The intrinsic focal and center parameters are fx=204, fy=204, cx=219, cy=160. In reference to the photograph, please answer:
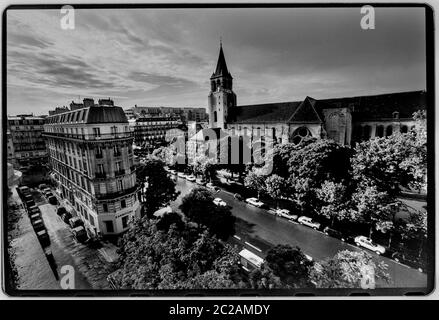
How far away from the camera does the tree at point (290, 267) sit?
10.5ft

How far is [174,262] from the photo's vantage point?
3.33 m

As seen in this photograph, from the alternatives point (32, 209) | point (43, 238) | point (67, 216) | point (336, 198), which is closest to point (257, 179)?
point (336, 198)

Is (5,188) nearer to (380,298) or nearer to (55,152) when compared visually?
(55,152)

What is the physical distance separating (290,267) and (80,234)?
566cm

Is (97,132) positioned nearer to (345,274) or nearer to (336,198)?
(345,274)

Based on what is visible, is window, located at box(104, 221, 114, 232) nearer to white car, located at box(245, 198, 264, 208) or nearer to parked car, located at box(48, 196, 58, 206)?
parked car, located at box(48, 196, 58, 206)

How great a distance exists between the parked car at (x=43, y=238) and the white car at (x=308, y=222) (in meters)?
7.69

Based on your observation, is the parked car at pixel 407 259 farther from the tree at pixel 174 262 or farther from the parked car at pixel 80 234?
the parked car at pixel 80 234

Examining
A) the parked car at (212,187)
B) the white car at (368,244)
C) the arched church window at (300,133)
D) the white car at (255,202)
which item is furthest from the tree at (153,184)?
the arched church window at (300,133)

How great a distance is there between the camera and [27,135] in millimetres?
4531

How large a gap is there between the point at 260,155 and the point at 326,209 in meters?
3.27

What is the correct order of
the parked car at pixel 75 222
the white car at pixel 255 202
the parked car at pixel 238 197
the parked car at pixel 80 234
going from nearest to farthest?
the parked car at pixel 80 234
the parked car at pixel 75 222
the white car at pixel 255 202
the parked car at pixel 238 197

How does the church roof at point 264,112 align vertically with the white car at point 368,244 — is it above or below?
above

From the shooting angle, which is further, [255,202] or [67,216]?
[255,202]
